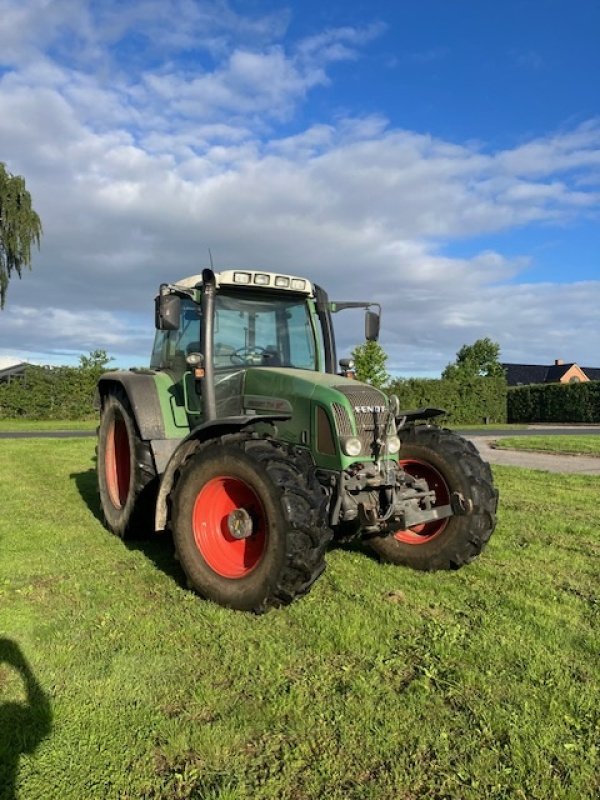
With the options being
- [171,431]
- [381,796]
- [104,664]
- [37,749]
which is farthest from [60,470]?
[381,796]

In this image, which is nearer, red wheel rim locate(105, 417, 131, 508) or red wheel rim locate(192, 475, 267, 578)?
red wheel rim locate(192, 475, 267, 578)

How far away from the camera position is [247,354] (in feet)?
17.2

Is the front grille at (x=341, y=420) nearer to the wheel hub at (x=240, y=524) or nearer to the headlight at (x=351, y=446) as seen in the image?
the headlight at (x=351, y=446)

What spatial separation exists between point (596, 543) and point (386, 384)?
2438cm

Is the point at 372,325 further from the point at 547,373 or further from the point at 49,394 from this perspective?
the point at 547,373

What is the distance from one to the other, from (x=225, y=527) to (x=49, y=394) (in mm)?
24427

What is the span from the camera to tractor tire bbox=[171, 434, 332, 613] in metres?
3.75

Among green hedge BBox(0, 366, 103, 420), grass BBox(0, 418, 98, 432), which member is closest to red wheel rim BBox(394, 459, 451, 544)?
grass BBox(0, 418, 98, 432)

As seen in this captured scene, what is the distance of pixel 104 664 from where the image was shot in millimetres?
3211

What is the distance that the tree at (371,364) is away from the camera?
28.4m

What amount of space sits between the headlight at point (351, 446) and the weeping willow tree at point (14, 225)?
27132 millimetres

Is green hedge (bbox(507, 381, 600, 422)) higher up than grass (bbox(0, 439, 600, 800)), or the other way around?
green hedge (bbox(507, 381, 600, 422))

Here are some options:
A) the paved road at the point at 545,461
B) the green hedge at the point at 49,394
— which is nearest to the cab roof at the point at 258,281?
the paved road at the point at 545,461

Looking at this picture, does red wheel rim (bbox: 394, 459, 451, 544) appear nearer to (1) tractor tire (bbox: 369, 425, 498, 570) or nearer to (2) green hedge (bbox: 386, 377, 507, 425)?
(1) tractor tire (bbox: 369, 425, 498, 570)
